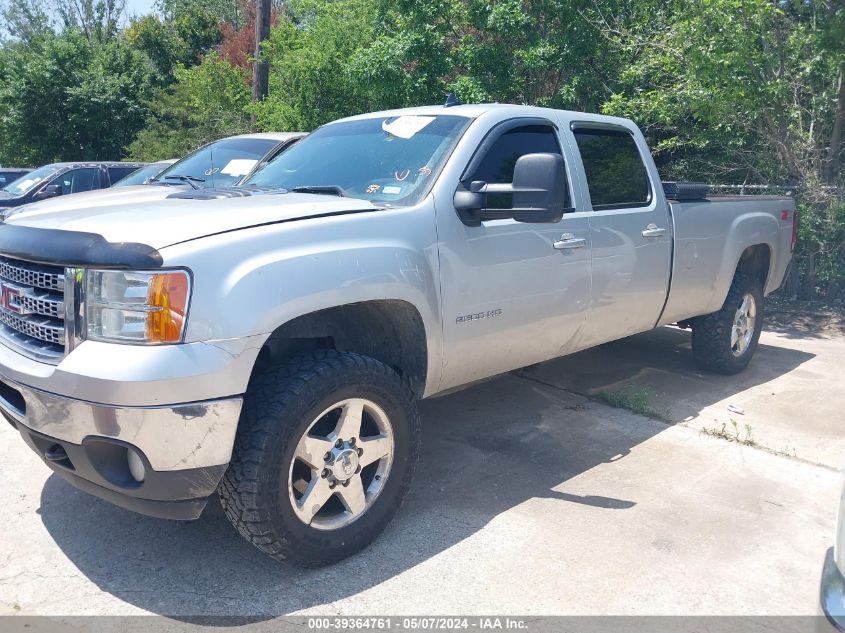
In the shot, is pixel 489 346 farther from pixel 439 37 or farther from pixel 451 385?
pixel 439 37

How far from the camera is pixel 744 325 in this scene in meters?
6.46

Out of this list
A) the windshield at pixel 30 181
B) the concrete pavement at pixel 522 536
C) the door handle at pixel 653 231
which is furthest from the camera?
the windshield at pixel 30 181

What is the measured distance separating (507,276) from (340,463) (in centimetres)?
136

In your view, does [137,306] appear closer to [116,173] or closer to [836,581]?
[836,581]

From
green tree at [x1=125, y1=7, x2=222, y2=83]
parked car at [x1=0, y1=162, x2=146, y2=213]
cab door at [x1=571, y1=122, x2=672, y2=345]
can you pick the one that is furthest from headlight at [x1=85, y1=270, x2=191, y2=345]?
green tree at [x1=125, y1=7, x2=222, y2=83]

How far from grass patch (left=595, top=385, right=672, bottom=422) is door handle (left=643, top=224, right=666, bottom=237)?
1201 mm

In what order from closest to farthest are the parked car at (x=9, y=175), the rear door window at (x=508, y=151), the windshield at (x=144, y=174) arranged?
the rear door window at (x=508, y=151)
the windshield at (x=144, y=174)
the parked car at (x=9, y=175)

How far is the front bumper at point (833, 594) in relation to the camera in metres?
1.98

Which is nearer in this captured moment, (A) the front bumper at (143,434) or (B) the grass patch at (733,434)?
(A) the front bumper at (143,434)

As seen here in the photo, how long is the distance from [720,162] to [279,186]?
7.29 m

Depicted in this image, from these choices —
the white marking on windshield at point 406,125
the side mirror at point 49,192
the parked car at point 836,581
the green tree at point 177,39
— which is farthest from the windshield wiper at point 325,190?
the green tree at point 177,39

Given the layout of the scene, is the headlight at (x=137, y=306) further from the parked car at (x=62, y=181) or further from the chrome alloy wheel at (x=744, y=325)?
the parked car at (x=62, y=181)

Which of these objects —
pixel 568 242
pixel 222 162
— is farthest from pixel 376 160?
pixel 222 162

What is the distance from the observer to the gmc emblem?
325cm
